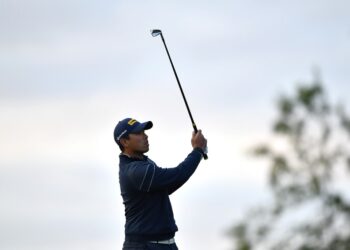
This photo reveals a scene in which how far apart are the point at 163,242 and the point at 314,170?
1593 cm

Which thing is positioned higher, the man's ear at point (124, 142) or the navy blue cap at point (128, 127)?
the navy blue cap at point (128, 127)

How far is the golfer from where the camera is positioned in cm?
1537

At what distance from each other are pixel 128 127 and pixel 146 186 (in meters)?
0.64

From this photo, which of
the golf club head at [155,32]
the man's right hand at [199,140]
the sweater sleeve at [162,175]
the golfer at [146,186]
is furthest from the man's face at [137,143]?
the golf club head at [155,32]

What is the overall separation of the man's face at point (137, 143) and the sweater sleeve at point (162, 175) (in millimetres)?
207

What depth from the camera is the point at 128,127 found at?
15.7m

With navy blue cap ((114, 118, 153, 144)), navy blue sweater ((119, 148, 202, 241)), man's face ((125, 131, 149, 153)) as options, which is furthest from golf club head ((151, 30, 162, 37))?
navy blue sweater ((119, 148, 202, 241))

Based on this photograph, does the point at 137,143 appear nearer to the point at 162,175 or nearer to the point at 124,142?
the point at 124,142

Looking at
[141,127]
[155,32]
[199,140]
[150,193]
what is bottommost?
[150,193]

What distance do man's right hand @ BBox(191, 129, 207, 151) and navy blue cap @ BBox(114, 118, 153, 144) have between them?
41cm

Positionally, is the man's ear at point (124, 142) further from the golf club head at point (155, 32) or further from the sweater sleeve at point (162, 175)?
the golf club head at point (155, 32)

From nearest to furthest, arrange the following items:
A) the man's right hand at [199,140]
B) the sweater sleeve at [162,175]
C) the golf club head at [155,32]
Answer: the sweater sleeve at [162,175]
the man's right hand at [199,140]
the golf club head at [155,32]

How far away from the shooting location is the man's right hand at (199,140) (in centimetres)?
1561

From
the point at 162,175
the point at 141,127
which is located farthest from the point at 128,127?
the point at 162,175
